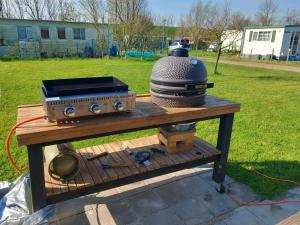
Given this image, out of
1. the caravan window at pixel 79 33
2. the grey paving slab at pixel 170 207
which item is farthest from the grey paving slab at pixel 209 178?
the caravan window at pixel 79 33

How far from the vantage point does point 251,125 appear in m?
4.46

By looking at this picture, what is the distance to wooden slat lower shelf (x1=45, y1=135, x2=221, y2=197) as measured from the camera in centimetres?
185

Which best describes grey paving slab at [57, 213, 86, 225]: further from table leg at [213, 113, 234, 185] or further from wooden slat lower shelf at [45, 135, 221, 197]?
table leg at [213, 113, 234, 185]

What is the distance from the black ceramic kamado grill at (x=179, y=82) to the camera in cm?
197

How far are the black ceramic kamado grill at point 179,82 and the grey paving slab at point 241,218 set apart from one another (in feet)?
3.51

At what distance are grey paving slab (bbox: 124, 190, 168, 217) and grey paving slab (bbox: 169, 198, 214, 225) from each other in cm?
13

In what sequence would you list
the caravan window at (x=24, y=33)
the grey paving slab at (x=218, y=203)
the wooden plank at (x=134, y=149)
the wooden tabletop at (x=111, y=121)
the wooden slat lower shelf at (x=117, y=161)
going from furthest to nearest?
the caravan window at (x=24, y=33) < the grey paving slab at (x=218, y=203) < the wooden plank at (x=134, y=149) < the wooden slat lower shelf at (x=117, y=161) < the wooden tabletop at (x=111, y=121)

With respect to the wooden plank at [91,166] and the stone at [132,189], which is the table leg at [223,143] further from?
the wooden plank at [91,166]

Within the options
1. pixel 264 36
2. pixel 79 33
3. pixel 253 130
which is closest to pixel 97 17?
pixel 79 33

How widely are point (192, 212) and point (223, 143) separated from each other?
73cm

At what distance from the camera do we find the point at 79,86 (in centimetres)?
187

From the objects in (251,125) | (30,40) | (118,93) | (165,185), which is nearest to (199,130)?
(251,125)

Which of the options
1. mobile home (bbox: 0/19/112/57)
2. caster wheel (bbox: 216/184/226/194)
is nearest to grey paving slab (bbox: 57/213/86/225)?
caster wheel (bbox: 216/184/226/194)

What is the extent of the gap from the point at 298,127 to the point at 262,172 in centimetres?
212
